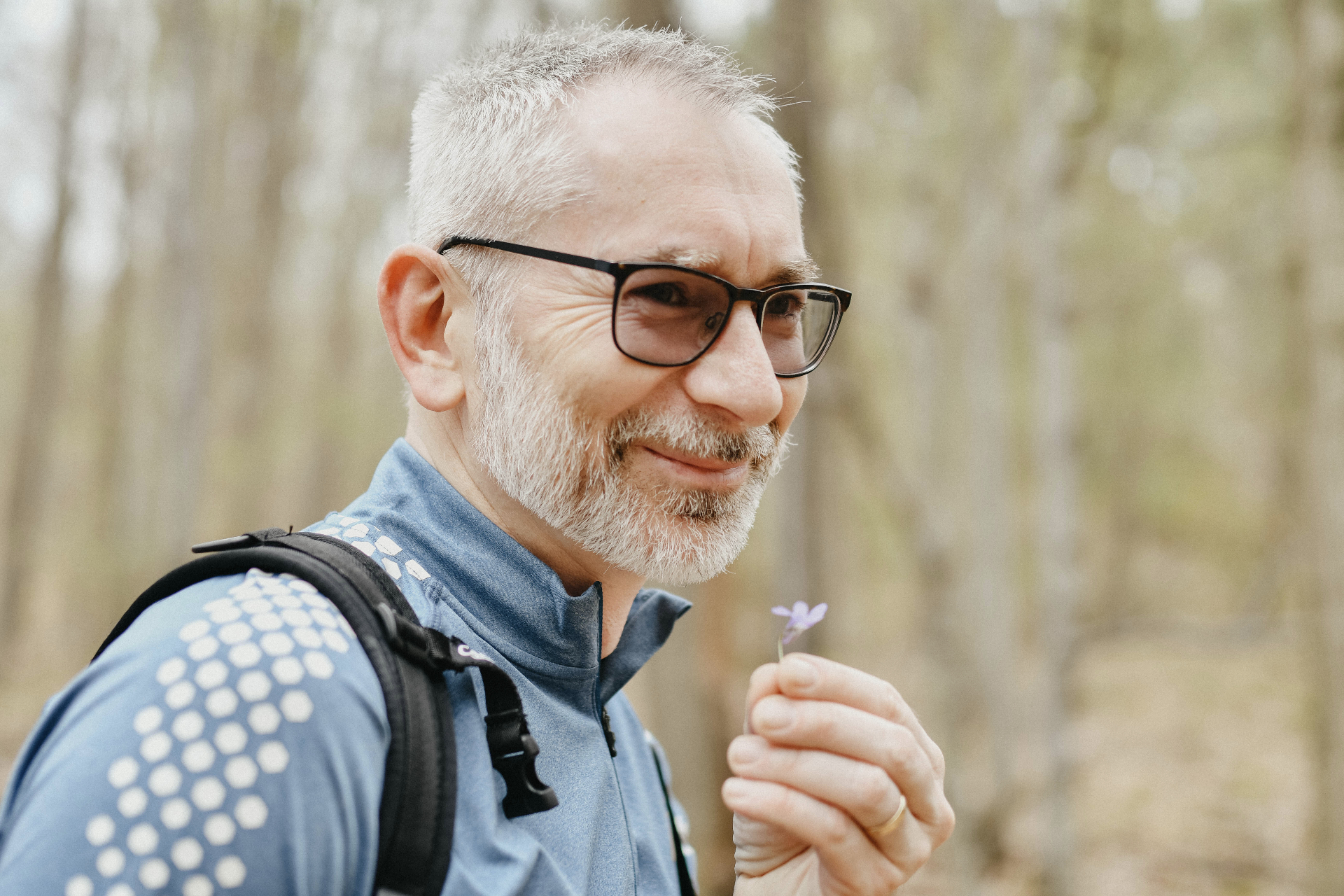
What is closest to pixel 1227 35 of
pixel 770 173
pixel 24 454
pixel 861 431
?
pixel 861 431

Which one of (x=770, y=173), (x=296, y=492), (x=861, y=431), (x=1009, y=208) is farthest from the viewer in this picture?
(x=296, y=492)

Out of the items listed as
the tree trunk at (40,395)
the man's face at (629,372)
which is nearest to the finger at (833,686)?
the man's face at (629,372)

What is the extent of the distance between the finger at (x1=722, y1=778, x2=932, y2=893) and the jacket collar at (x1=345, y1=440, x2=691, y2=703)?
15.5 inches

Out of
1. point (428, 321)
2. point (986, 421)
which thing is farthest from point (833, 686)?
point (986, 421)

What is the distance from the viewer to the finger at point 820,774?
A: 123 centimetres

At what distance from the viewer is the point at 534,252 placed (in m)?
1.60

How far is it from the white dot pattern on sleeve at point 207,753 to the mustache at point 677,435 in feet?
1.97

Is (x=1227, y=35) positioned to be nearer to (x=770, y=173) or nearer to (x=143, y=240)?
(x=770, y=173)

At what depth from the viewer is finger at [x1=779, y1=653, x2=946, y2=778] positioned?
1.23 m

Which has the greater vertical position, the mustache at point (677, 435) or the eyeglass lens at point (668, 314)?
the eyeglass lens at point (668, 314)

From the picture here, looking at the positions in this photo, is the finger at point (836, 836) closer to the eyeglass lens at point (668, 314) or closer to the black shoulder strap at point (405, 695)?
the black shoulder strap at point (405, 695)

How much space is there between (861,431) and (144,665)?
4.74 m

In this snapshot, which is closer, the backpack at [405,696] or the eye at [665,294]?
the backpack at [405,696]

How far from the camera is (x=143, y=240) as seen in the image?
1861 cm
